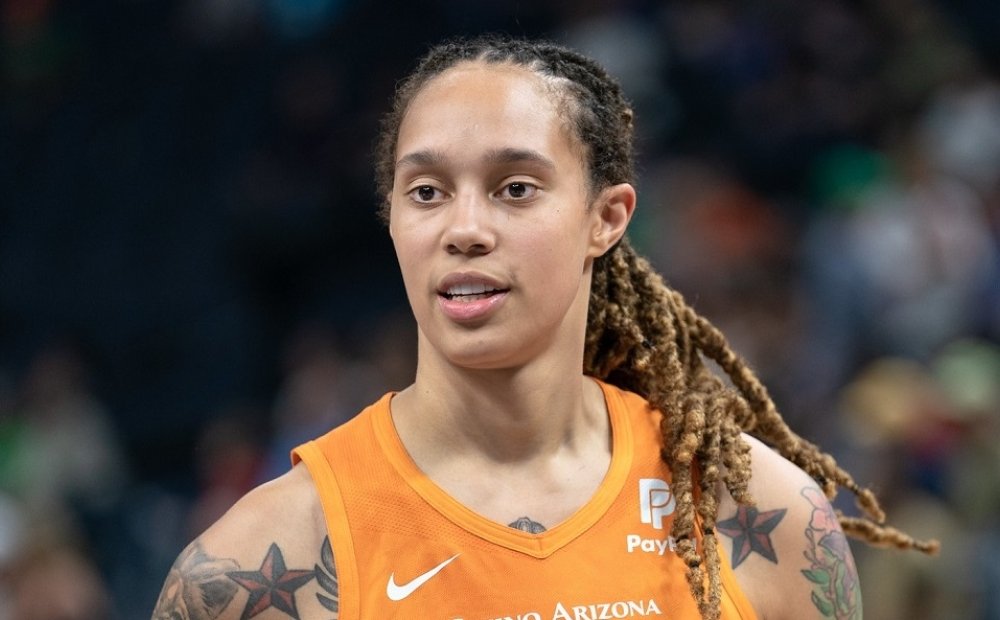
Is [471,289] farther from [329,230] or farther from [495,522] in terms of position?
[329,230]

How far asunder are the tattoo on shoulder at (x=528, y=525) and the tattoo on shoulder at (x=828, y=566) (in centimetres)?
64

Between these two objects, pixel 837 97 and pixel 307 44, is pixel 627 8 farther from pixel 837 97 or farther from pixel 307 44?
pixel 307 44

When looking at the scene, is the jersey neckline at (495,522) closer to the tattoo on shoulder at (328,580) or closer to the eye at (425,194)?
the tattoo on shoulder at (328,580)

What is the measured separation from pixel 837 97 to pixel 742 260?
4.72 ft

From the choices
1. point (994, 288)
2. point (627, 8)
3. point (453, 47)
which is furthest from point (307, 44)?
point (453, 47)

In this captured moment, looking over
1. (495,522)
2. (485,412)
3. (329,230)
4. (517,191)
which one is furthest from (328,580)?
(329,230)

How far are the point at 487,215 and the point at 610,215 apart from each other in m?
0.43

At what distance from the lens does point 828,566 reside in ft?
11.3

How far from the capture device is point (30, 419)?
8.70 metres

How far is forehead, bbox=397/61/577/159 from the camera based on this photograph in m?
3.15

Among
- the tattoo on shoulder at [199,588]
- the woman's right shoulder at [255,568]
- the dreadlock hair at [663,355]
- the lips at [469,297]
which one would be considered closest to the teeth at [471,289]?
the lips at [469,297]

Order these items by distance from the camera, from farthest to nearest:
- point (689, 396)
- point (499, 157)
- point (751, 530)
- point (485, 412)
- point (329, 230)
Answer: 1. point (329, 230)
2. point (689, 396)
3. point (751, 530)
4. point (485, 412)
5. point (499, 157)

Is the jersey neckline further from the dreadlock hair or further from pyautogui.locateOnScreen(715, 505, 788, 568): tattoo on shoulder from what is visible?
pyautogui.locateOnScreen(715, 505, 788, 568): tattoo on shoulder

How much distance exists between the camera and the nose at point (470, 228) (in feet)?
10.1
